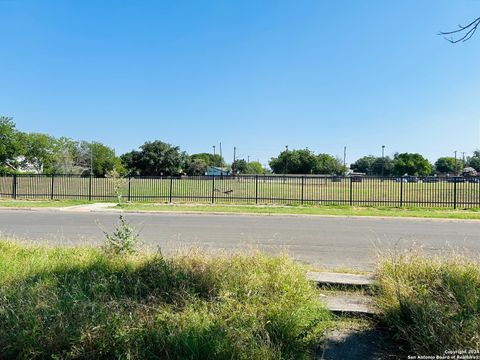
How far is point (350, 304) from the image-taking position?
464 cm

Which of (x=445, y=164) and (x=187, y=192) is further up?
(x=445, y=164)

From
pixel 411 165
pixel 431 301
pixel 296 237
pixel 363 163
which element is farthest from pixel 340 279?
pixel 363 163

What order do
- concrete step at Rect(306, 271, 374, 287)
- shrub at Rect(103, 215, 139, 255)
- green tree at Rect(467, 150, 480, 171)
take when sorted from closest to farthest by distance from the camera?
concrete step at Rect(306, 271, 374, 287) → shrub at Rect(103, 215, 139, 255) → green tree at Rect(467, 150, 480, 171)

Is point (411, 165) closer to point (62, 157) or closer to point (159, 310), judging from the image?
point (62, 157)

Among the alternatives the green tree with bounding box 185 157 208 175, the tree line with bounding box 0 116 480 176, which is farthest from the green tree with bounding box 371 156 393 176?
the green tree with bounding box 185 157 208 175

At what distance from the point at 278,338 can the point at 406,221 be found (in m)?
14.0

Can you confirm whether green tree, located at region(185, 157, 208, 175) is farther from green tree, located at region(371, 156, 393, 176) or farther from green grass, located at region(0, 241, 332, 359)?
green grass, located at region(0, 241, 332, 359)

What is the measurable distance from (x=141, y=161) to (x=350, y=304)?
8686 centimetres

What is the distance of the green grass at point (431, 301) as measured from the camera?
3.16m

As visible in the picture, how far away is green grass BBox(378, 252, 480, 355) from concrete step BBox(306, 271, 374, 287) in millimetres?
419

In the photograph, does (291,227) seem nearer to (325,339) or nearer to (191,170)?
(325,339)

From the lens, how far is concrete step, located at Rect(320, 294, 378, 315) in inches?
173

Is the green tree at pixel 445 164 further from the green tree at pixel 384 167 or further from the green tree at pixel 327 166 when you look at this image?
the green tree at pixel 327 166

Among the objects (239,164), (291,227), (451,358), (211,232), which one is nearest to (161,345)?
(451,358)
